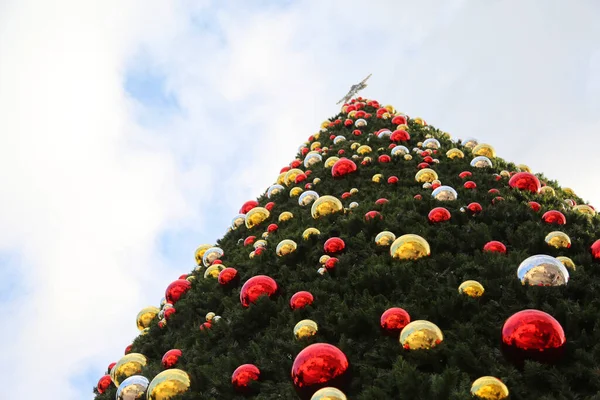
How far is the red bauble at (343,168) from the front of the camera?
31.3ft

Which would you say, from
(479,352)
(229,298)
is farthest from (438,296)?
(229,298)

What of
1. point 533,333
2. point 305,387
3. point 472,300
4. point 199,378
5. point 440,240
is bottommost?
point 533,333

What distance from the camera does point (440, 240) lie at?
573 centimetres

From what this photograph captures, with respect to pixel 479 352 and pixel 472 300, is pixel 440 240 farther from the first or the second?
pixel 479 352

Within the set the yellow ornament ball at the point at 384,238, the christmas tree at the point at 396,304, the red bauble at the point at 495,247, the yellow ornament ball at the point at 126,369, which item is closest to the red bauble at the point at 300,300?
the christmas tree at the point at 396,304

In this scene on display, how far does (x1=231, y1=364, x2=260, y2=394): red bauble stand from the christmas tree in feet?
0.04

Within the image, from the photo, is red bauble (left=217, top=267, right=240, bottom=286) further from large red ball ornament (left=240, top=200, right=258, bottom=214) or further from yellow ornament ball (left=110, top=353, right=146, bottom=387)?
large red ball ornament (left=240, top=200, right=258, bottom=214)

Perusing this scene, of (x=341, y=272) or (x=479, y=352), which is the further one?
(x=341, y=272)

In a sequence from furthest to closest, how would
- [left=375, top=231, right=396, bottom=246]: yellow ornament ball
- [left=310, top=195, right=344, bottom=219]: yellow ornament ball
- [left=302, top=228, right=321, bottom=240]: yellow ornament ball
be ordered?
[left=310, top=195, right=344, bottom=219]: yellow ornament ball → [left=302, top=228, right=321, bottom=240]: yellow ornament ball → [left=375, top=231, right=396, bottom=246]: yellow ornament ball

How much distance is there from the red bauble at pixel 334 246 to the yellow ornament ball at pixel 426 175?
278 centimetres

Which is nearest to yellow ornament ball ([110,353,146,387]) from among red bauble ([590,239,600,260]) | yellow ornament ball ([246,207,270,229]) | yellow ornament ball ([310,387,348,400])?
yellow ornament ball ([310,387,348,400])

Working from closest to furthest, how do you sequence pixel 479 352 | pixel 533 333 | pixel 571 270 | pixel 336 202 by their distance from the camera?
1. pixel 533 333
2. pixel 479 352
3. pixel 571 270
4. pixel 336 202

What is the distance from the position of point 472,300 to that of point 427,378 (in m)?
1.23

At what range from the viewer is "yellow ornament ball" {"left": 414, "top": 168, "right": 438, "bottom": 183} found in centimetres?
823
